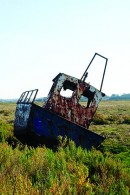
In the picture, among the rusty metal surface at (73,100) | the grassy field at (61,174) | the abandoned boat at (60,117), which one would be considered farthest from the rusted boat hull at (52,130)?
the grassy field at (61,174)

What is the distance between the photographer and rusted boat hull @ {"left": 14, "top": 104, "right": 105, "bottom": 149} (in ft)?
33.9

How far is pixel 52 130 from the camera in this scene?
34.0ft

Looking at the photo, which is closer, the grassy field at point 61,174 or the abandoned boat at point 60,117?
the grassy field at point 61,174

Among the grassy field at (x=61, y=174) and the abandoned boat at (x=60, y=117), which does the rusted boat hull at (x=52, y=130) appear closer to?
the abandoned boat at (x=60, y=117)

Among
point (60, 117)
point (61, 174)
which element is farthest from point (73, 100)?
point (61, 174)

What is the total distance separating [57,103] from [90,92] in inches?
55.2

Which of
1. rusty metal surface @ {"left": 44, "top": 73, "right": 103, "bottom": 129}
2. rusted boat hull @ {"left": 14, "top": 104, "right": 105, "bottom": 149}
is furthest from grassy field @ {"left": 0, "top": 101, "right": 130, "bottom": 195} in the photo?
rusty metal surface @ {"left": 44, "top": 73, "right": 103, "bottom": 129}

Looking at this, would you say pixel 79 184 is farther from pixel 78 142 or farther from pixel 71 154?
pixel 78 142

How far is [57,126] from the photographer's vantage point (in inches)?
406

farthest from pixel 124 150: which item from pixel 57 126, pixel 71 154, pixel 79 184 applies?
pixel 79 184

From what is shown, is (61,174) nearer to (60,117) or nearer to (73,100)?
(60,117)

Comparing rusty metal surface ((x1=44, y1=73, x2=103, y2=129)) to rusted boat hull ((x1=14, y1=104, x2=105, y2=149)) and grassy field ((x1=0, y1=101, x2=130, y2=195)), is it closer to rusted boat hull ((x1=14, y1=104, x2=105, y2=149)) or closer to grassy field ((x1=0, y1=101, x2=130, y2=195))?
rusted boat hull ((x1=14, y1=104, x2=105, y2=149))

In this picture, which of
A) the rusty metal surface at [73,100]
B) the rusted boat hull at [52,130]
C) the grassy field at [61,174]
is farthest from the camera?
the rusty metal surface at [73,100]

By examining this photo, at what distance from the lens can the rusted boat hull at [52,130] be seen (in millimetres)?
10328
